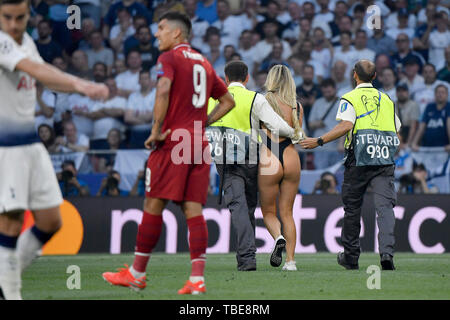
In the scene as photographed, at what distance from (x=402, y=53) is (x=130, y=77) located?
5280mm

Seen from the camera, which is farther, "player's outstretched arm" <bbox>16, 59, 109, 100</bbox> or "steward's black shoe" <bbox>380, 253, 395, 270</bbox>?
"steward's black shoe" <bbox>380, 253, 395, 270</bbox>

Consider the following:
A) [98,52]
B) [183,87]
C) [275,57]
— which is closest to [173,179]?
[183,87]

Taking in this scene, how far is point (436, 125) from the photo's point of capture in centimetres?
1523

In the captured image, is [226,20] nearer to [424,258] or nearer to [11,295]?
[424,258]

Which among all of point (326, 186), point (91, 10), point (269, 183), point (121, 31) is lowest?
point (326, 186)

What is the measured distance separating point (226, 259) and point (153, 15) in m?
7.59

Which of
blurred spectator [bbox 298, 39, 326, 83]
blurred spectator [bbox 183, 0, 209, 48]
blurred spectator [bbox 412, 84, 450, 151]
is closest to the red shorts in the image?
blurred spectator [bbox 412, 84, 450, 151]

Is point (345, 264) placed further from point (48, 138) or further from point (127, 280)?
point (48, 138)

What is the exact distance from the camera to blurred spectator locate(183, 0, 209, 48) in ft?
58.5

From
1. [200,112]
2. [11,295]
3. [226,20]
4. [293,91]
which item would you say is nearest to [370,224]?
[293,91]

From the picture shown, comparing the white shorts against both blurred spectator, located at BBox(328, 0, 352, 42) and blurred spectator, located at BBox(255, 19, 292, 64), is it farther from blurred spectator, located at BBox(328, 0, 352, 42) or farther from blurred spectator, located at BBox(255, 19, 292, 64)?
blurred spectator, located at BBox(328, 0, 352, 42)

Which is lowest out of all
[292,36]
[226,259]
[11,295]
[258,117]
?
[226,259]

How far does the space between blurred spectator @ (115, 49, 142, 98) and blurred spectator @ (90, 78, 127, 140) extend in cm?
17

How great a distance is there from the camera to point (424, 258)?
1222cm
